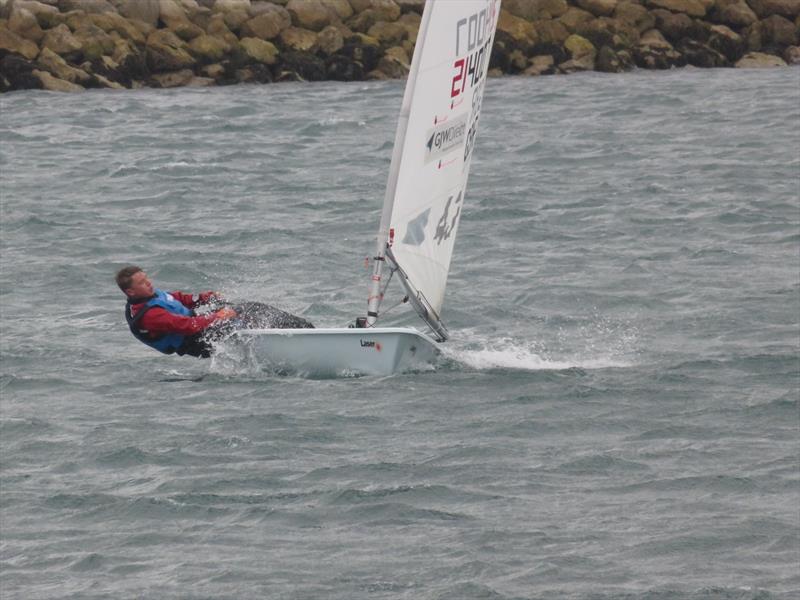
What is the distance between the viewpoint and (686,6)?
29938 mm

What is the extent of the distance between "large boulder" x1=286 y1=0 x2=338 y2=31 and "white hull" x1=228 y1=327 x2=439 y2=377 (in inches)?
699

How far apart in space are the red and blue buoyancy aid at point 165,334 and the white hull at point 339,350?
44 centimetres

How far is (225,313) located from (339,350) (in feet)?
2.94

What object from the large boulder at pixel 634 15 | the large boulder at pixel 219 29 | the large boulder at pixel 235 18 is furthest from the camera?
the large boulder at pixel 634 15

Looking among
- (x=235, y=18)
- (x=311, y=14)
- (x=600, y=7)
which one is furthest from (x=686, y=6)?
(x=235, y=18)

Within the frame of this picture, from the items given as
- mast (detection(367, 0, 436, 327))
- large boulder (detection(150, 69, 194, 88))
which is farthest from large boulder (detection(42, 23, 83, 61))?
mast (detection(367, 0, 436, 327))

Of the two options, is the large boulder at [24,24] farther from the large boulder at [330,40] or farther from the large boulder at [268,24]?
the large boulder at [330,40]

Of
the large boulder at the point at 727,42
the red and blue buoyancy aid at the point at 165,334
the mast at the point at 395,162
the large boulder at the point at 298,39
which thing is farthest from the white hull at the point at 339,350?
the large boulder at the point at 727,42

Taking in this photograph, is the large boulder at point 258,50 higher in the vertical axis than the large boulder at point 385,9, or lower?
lower

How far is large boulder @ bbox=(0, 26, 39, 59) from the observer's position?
28078 millimetres

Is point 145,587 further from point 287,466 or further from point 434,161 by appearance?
point 434,161

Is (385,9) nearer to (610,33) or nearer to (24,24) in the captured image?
(610,33)

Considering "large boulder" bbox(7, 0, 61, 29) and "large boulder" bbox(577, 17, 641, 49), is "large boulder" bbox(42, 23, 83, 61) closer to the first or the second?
"large boulder" bbox(7, 0, 61, 29)

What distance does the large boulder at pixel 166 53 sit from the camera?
28938 millimetres
